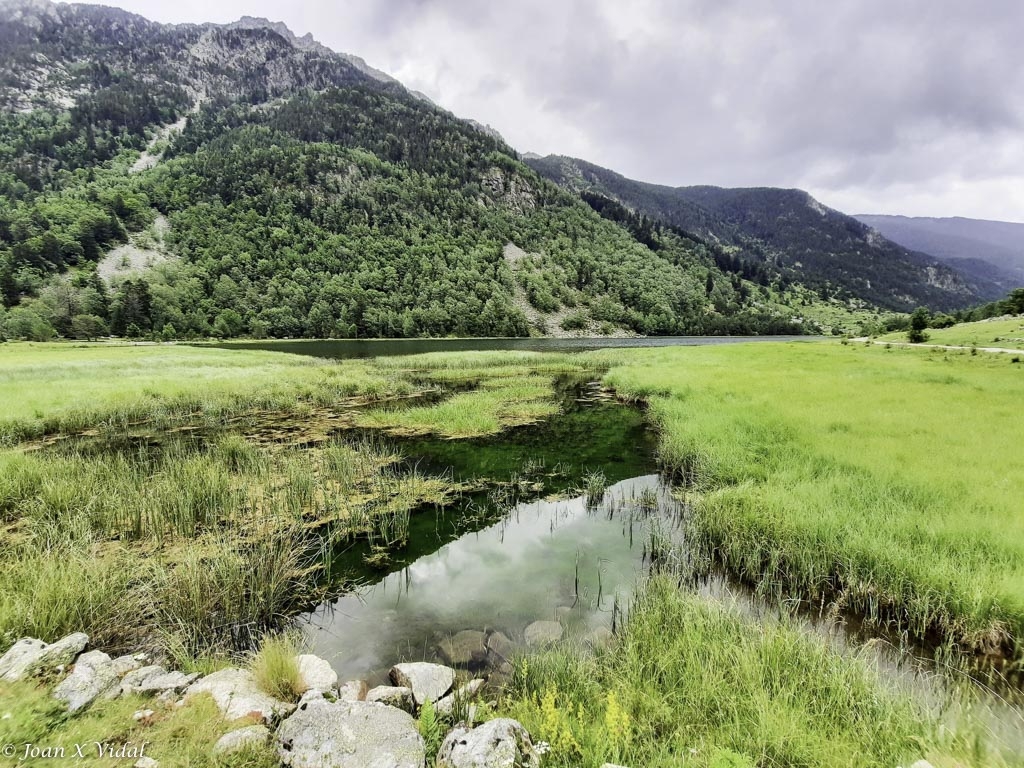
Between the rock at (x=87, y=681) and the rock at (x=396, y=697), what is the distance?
2.96 metres

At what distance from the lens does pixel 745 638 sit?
6.24 m

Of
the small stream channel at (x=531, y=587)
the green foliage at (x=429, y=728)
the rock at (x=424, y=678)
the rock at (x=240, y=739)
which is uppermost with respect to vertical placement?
the rock at (x=240, y=739)

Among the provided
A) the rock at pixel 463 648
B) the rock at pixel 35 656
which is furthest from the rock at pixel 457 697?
the rock at pixel 35 656

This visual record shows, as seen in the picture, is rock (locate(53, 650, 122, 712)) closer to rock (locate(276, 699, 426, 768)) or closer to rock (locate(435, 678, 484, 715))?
rock (locate(276, 699, 426, 768))

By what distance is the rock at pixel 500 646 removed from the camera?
714cm

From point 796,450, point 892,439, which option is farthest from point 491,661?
point 892,439

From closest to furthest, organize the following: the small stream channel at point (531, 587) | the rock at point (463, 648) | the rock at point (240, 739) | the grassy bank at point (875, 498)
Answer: the rock at point (240, 739), the small stream channel at point (531, 587), the rock at point (463, 648), the grassy bank at point (875, 498)

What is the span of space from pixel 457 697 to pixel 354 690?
4.78 ft

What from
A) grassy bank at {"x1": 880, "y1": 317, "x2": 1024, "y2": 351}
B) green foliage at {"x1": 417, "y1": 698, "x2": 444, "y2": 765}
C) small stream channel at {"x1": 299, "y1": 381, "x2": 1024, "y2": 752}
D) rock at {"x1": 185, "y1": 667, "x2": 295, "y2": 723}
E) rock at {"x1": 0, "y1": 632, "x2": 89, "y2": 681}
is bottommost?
small stream channel at {"x1": 299, "y1": 381, "x2": 1024, "y2": 752}

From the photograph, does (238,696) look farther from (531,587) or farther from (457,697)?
(531,587)

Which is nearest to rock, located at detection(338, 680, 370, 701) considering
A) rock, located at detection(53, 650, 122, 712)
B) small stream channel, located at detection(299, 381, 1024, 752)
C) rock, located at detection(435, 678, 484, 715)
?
small stream channel, located at detection(299, 381, 1024, 752)

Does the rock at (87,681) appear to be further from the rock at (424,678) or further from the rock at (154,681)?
the rock at (424,678)

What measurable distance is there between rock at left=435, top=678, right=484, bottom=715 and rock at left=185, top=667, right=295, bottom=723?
1.79m

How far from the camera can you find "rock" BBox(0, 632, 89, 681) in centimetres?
483
